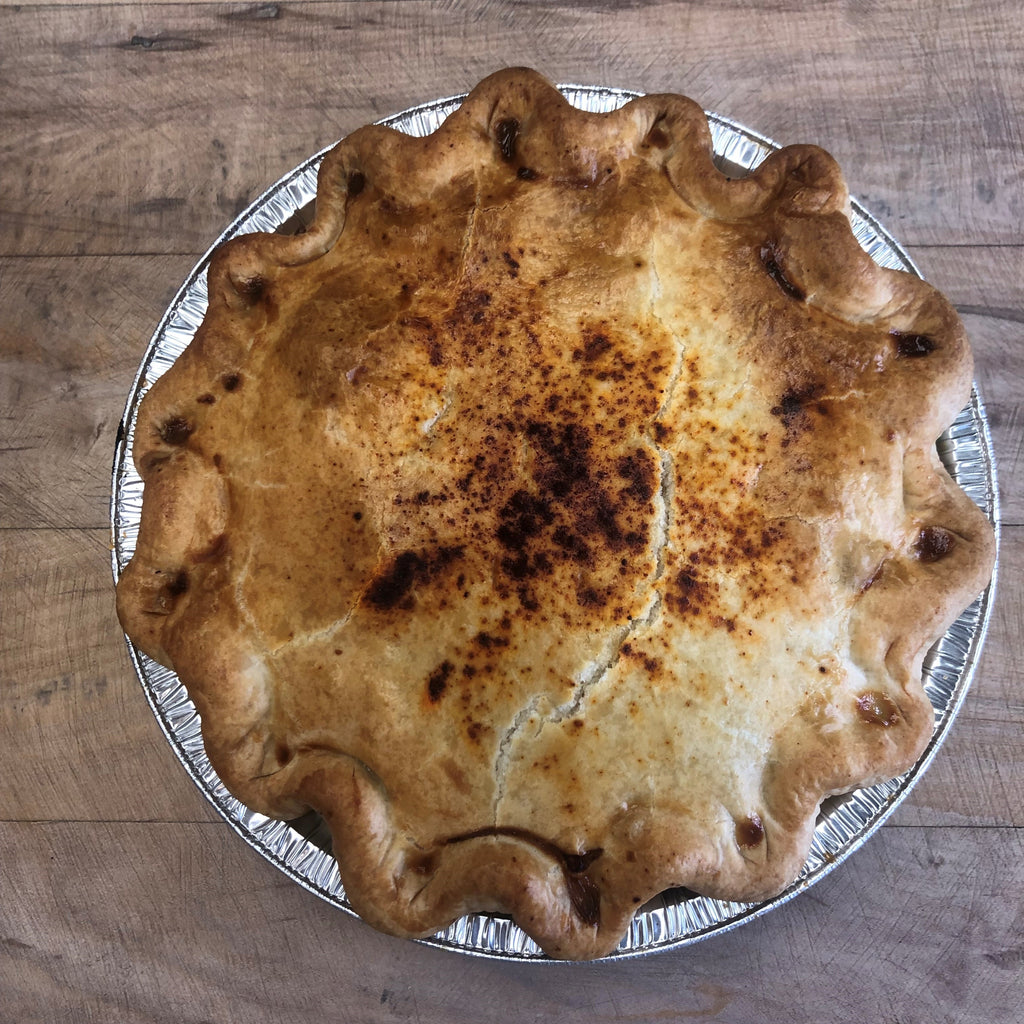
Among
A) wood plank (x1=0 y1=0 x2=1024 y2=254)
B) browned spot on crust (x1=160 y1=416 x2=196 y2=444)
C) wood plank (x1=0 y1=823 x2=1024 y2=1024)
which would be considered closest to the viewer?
browned spot on crust (x1=160 y1=416 x2=196 y2=444)

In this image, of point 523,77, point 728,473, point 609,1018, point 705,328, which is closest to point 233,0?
point 523,77

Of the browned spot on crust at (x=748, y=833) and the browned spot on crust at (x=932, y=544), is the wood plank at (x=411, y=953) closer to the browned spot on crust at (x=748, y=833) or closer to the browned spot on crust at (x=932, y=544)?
the browned spot on crust at (x=748, y=833)

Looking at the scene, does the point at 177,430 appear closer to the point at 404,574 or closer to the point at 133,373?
the point at 404,574

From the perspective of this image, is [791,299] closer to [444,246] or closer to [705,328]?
[705,328]

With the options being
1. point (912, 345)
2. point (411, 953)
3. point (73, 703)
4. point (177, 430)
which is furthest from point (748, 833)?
point (73, 703)

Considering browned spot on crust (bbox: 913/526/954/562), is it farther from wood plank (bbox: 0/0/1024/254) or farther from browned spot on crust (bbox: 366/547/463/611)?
wood plank (bbox: 0/0/1024/254)

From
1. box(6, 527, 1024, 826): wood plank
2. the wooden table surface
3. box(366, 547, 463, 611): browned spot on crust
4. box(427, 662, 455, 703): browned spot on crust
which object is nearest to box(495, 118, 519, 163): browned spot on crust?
the wooden table surface
